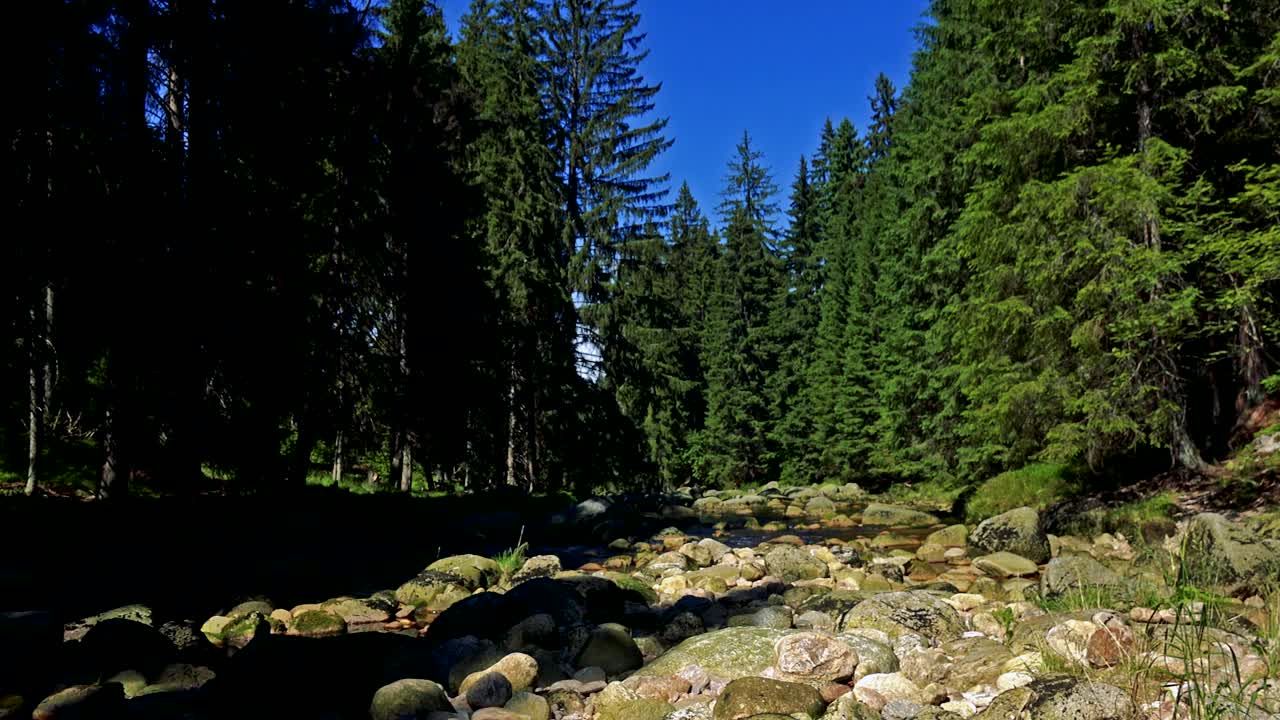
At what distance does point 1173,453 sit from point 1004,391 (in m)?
2.37

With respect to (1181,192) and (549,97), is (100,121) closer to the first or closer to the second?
(1181,192)

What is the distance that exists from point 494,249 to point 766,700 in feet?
59.7

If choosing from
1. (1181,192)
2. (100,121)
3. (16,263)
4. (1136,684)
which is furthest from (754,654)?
(1181,192)

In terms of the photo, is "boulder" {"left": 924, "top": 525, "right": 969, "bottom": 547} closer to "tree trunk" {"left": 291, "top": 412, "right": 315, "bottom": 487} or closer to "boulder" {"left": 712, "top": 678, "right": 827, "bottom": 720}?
"boulder" {"left": 712, "top": 678, "right": 827, "bottom": 720}

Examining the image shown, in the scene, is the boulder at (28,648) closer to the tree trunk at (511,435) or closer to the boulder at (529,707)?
the boulder at (529,707)

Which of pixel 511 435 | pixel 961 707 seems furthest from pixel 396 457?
pixel 961 707

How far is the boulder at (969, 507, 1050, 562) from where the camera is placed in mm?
8914

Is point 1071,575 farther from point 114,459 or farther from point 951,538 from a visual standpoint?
point 114,459

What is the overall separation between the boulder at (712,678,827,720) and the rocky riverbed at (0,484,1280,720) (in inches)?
0.5

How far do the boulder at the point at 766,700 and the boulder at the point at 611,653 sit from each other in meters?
1.36

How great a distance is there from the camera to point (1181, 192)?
1054cm

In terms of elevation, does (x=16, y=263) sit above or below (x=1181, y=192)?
below

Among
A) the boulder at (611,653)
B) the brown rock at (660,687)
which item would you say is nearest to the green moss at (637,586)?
the boulder at (611,653)

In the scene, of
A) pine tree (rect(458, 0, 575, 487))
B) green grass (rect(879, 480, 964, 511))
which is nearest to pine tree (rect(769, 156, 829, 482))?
green grass (rect(879, 480, 964, 511))
